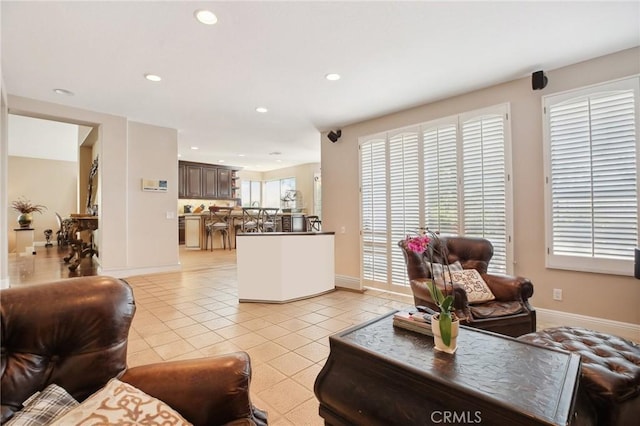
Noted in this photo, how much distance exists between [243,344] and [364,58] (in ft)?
9.68

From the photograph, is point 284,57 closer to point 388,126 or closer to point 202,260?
point 388,126


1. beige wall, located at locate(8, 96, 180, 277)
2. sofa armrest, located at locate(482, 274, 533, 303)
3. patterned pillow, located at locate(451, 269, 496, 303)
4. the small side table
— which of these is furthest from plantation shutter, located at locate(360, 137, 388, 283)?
the small side table

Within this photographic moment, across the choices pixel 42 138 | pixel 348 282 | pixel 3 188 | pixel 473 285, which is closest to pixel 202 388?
pixel 473 285

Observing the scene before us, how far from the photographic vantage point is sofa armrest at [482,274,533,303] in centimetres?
243

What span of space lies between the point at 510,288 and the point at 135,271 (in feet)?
18.0

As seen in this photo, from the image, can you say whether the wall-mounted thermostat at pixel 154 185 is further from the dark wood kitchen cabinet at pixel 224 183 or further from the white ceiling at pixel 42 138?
the dark wood kitchen cabinet at pixel 224 183

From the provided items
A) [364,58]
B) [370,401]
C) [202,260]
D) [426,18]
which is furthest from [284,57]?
[202,260]

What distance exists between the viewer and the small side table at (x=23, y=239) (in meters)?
7.60

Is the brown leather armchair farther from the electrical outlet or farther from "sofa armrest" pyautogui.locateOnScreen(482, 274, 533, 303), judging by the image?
the electrical outlet

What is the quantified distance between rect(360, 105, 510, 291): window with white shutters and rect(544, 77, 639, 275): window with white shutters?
0.43 meters

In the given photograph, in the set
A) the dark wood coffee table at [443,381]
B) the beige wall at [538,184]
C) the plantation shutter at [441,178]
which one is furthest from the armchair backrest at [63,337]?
the beige wall at [538,184]

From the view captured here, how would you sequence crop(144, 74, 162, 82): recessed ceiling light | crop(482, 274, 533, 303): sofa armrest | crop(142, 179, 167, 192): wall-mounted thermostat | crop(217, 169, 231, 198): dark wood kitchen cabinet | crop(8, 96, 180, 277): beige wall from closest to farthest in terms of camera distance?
crop(482, 274, 533, 303): sofa armrest → crop(144, 74, 162, 82): recessed ceiling light → crop(8, 96, 180, 277): beige wall → crop(142, 179, 167, 192): wall-mounted thermostat → crop(217, 169, 231, 198): dark wood kitchen cabinet

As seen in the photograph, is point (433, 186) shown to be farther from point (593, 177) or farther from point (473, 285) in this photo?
point (473, 285)

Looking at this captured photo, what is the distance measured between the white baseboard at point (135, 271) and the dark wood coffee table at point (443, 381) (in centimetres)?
462
